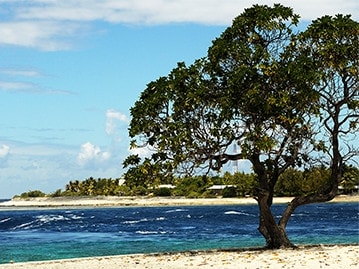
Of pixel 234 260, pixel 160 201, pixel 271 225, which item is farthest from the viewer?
pixel 160 201

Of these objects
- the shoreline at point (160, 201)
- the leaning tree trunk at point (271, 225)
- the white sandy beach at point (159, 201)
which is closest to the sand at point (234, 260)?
the leaning tree trunk at point (271, 225)

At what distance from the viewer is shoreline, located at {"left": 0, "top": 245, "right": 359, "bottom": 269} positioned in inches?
947

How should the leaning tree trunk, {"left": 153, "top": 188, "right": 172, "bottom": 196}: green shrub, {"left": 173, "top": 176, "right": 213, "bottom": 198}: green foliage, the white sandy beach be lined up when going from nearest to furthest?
1. the leaning tree trunk
2. the white sandy beach
3. {"left": 173, "top": 176, "right": 213, "bottom": 198}: green foliage
4. {"left": 153, "top": 188, "right": 172, "bottom": 196}: green shrub

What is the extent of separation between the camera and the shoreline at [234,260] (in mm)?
24047

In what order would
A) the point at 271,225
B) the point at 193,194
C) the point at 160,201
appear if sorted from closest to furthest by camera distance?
the point at 271,225 < the point at 160,201 < the point at 193,194

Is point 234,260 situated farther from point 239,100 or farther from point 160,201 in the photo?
point 160,201

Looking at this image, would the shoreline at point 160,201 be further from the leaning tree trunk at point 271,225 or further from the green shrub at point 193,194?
the leaning tree trunk at point 271,225

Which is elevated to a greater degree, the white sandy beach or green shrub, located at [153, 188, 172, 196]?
green shrub, located at [153, 188, 172, 196]

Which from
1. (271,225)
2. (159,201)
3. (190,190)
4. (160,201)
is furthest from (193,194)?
(271,225)

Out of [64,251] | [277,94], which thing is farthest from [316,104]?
[64,251]

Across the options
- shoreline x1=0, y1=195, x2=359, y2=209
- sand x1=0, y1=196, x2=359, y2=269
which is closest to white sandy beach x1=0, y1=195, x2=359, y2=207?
shoreline x1=0, y1=195, x2=359, y2=209

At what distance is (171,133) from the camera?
2747 centimetres

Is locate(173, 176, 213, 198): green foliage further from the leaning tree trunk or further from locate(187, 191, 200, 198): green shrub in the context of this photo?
the leaning tree trunk

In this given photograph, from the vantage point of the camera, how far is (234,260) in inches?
1011
